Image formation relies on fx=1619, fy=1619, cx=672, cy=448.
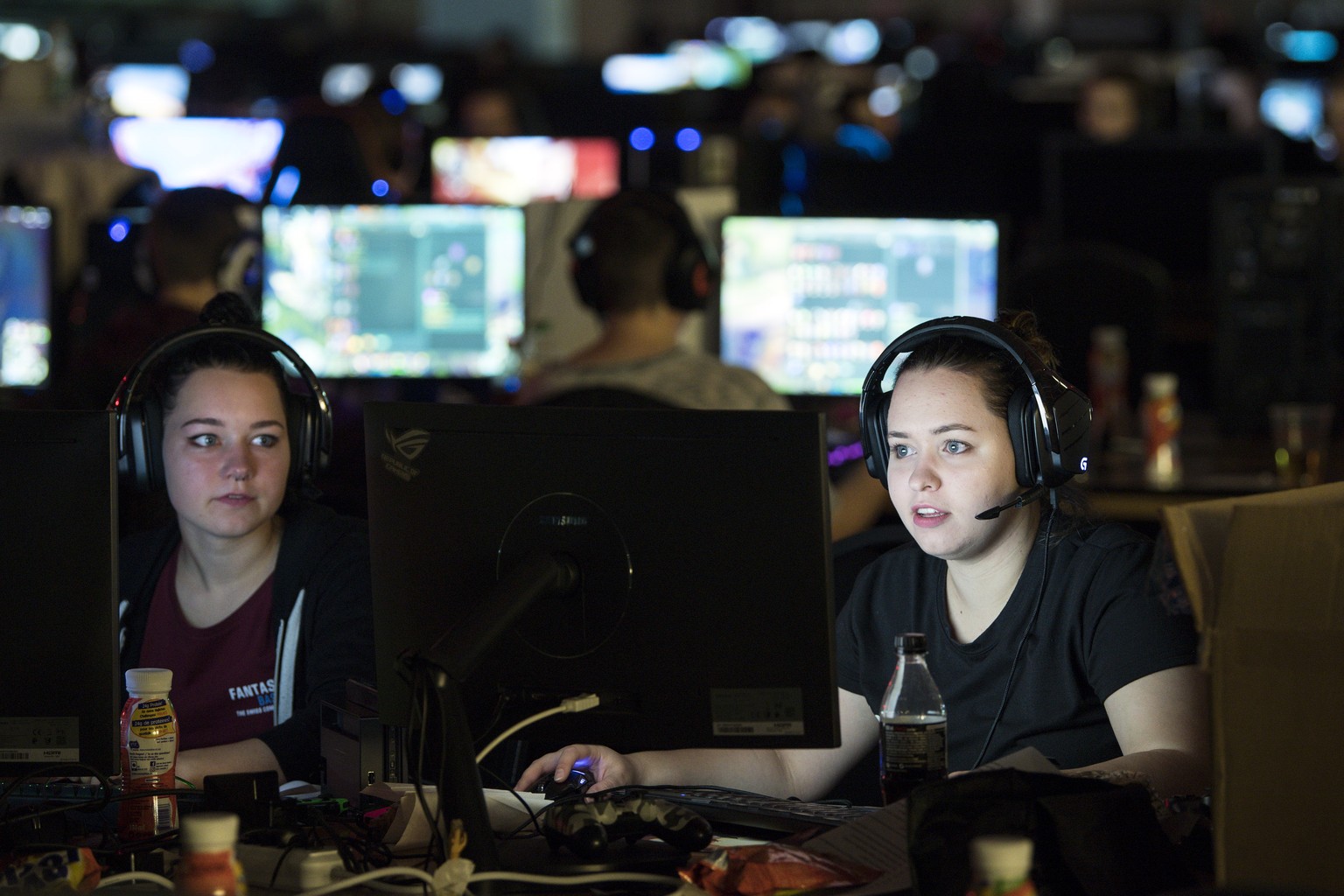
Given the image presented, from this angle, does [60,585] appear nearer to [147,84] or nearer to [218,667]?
[218,667]

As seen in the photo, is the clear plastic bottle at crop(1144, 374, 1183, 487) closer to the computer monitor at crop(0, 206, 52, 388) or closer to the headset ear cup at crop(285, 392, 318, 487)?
the headset ear cup at crop(285, 392, 318, 487)

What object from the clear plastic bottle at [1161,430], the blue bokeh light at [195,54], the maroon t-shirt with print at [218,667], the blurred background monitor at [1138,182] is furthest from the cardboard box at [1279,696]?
the blue bokeh light at [195,54]

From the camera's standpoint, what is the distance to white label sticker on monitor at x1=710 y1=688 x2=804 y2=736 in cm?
127

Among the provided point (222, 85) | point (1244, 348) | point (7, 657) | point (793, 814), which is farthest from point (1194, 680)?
point (222, 85)

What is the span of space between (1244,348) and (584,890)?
8.83 ft

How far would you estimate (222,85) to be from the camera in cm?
626

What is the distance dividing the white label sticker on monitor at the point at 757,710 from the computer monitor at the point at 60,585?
20.5 inches

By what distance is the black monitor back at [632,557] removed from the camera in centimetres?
125

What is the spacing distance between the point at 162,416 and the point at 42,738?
53 cm

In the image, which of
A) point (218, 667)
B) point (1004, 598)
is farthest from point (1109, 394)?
point (218, 667)

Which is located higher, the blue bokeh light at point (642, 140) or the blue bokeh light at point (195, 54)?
the blue bokeh light at point (195, 54)

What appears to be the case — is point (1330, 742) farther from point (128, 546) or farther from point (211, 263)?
point (211, 263)

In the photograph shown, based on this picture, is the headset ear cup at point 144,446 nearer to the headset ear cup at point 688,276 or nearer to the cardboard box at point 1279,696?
the cardboard box at point 1279,696

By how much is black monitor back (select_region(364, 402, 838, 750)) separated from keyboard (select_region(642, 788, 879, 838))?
0.16 meters
